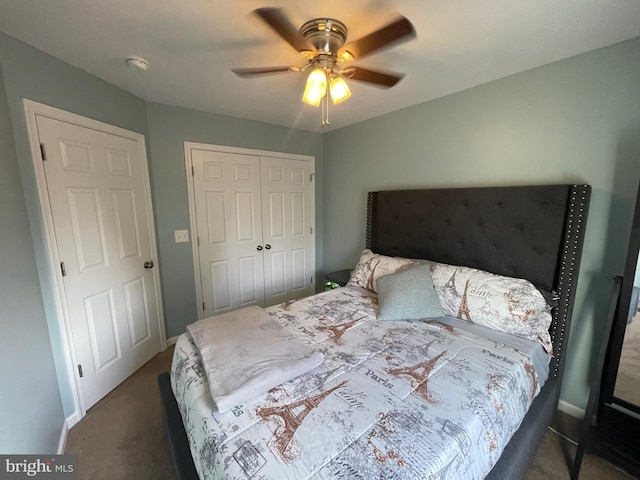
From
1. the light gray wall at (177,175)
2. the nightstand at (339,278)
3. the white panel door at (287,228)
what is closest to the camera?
the light gray wall at (177,175)

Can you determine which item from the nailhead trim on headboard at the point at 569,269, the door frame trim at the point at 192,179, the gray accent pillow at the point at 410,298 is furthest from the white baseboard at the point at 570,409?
the door frame trim at the point at 192,179

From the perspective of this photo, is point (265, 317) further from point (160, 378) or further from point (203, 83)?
point (203, 83)

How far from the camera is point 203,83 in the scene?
1.98 meters

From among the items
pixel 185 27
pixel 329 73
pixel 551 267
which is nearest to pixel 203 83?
pixel 185 27

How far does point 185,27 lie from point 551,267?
2.56 meters

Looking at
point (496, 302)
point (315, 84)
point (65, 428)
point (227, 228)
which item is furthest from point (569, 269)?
point (65, 428)

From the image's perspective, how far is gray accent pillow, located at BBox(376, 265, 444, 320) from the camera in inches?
71.5

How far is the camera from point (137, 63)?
1644 millimetres

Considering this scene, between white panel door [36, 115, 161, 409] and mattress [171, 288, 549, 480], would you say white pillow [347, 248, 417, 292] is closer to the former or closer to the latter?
mattress [171, 288, 549, 480]

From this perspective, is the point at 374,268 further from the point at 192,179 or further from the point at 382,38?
the point at 192,179

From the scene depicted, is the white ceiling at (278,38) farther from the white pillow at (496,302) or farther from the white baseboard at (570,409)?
the white baseboard at (570,409)

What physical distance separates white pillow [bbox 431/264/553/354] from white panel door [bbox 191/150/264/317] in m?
2.06

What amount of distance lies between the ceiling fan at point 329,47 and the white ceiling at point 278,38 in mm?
102

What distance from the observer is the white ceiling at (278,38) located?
3.95 ft
